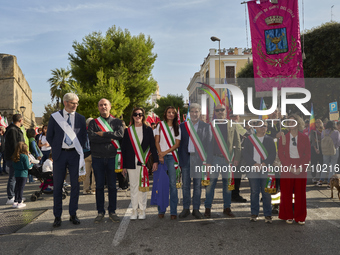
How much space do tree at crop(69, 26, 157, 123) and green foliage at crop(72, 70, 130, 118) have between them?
3.75 ft

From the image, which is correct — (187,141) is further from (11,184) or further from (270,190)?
(11,184)

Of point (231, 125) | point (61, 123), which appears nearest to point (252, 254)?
point (231, 125)

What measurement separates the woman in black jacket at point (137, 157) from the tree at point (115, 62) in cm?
2117

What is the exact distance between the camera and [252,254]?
4023 mm

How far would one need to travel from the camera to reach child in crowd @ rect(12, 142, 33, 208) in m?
7.07

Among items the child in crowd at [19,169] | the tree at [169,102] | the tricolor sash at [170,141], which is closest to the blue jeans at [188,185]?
the tricolor sash at [170,141]

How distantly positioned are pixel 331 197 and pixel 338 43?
14924 millimetres

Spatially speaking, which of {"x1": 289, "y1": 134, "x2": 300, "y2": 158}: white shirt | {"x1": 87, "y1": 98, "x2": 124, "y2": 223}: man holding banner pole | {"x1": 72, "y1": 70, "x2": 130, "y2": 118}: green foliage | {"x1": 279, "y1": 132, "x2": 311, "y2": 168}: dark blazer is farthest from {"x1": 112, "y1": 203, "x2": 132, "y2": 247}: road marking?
{"x1": 72, "y1": 70, "x2": 130, "y2": 118}: green foliage

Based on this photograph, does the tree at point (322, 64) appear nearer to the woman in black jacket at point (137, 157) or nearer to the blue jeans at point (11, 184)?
the woman in black jacket at point (137, 157)

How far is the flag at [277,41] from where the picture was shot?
11.1m

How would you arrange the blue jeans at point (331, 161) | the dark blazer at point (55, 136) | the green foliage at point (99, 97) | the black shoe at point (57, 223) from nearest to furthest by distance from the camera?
the black shoe at point (57, 223) < the dark blazer at point (55, 136) < the blue jeans at point (331, 161) < the green foliage at point (99, 97)

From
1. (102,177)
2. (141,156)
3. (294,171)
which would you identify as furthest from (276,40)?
(102,177)

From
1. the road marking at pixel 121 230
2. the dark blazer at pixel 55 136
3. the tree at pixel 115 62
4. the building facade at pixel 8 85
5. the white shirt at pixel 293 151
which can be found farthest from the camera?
the building facade at pixel 8 85

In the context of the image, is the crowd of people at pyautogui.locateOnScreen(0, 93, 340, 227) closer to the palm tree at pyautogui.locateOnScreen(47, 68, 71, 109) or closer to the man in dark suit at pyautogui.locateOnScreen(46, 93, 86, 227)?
the man in dark suit at pyautogui.locateOnScreen(46, 93, 86, 227)
